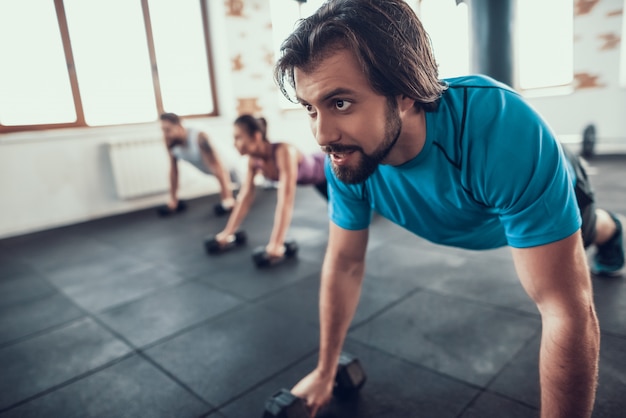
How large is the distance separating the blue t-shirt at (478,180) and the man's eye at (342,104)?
6.2 inches

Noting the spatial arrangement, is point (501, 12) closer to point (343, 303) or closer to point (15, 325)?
point (343, 303)

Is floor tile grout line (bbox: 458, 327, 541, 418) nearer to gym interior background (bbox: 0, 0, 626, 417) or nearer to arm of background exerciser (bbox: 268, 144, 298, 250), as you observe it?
gym interior background (bbox: 0, 0, 626, 417)

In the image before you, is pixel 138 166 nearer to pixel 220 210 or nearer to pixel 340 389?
pixel 220 210

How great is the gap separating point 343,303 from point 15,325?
4.30 ft

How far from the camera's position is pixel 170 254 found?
2307 millimetres

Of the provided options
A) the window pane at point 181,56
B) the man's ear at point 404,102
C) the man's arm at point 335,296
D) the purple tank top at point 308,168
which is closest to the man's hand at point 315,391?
the man's arm at point 335,296

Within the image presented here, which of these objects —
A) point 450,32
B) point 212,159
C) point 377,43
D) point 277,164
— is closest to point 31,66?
point 212,159

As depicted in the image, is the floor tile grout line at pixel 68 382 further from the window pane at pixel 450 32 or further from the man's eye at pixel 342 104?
the window pane at pixel 450 32

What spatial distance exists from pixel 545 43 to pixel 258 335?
4.56 meters

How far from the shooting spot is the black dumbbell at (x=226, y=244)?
7.36 feet

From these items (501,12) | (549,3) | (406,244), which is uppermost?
(549,3)

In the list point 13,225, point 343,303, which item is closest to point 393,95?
point 343,303

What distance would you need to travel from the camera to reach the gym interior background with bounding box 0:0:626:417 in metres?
1.09

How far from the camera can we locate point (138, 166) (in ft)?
11.5
